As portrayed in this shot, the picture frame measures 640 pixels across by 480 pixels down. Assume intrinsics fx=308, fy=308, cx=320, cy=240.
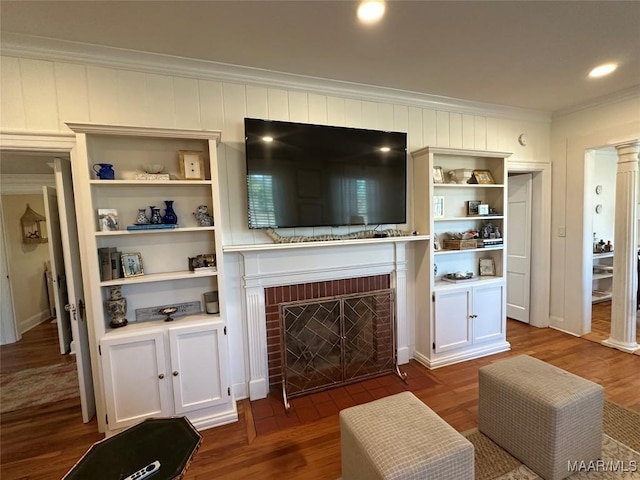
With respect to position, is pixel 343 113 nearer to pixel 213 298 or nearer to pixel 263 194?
pixel 263 194

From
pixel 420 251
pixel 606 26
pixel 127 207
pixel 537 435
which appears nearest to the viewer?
pixel 537 435

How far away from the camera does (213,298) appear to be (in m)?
2.41

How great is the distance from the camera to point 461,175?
316 cm

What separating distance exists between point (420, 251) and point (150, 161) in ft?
8.20

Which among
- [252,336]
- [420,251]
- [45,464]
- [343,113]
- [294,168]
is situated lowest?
[45,464]

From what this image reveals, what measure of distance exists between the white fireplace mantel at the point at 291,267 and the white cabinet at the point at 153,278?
0.29 m

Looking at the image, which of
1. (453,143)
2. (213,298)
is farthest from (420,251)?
(213,298)

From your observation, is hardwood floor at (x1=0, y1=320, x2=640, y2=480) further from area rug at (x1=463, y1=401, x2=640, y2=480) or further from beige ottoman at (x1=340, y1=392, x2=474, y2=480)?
beige ottoman at (x1=340, y1=392, x2=474, y2=480)

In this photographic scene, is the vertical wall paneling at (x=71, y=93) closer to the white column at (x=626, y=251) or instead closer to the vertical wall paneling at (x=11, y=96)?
the vertical wall paneling at (x=11, y=96)

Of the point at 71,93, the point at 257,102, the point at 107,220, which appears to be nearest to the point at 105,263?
the point at 107,220

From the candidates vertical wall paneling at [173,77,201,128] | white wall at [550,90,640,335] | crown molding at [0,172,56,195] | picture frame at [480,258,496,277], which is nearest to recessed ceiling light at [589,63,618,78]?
white wall at [550,90,640,335]

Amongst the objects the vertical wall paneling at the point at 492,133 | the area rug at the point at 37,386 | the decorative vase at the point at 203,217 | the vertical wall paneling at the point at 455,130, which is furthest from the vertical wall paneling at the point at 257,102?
the area rug at the point at 37,386

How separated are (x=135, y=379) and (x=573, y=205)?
4.66 m

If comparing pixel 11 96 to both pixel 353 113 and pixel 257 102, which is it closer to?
pixel 257 102
